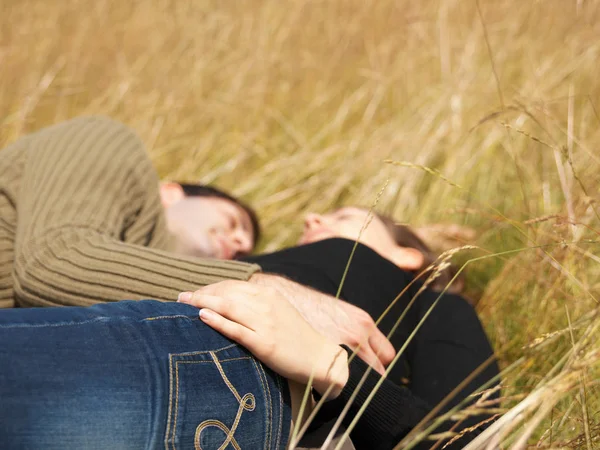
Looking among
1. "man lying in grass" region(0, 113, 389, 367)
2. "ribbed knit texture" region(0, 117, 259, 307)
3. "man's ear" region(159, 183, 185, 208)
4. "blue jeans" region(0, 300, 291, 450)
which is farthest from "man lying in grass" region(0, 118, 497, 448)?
"man's ear" region(159, 183, 185, 208)

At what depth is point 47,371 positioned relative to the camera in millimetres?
1225

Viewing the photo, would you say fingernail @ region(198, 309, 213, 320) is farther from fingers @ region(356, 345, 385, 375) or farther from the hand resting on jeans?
fingers @ region(356, 345, 385, 375)

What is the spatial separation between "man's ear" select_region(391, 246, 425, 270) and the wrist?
0.92m

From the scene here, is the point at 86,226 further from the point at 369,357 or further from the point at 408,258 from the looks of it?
the point at 408,258

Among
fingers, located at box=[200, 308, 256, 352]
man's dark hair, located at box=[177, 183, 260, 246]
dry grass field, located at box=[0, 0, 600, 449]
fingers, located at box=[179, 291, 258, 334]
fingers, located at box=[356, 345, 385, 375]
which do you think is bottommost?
man's dark hair, located at box=[177, 183, 260, 246]

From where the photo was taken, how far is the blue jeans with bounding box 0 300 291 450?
1.20 m

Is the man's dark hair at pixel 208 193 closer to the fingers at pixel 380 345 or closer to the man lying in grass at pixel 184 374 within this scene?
the man lying in grass at pixel 184 374

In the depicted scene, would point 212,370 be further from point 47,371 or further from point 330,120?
point 330,120

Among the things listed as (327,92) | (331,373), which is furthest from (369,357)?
Result: (327,92)

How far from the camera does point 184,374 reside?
137 centimetres

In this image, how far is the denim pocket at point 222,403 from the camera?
52.1 inches

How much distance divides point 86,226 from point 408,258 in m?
1.11

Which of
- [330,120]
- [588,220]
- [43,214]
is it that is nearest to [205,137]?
[330,120]

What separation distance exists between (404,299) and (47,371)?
4.05ft
